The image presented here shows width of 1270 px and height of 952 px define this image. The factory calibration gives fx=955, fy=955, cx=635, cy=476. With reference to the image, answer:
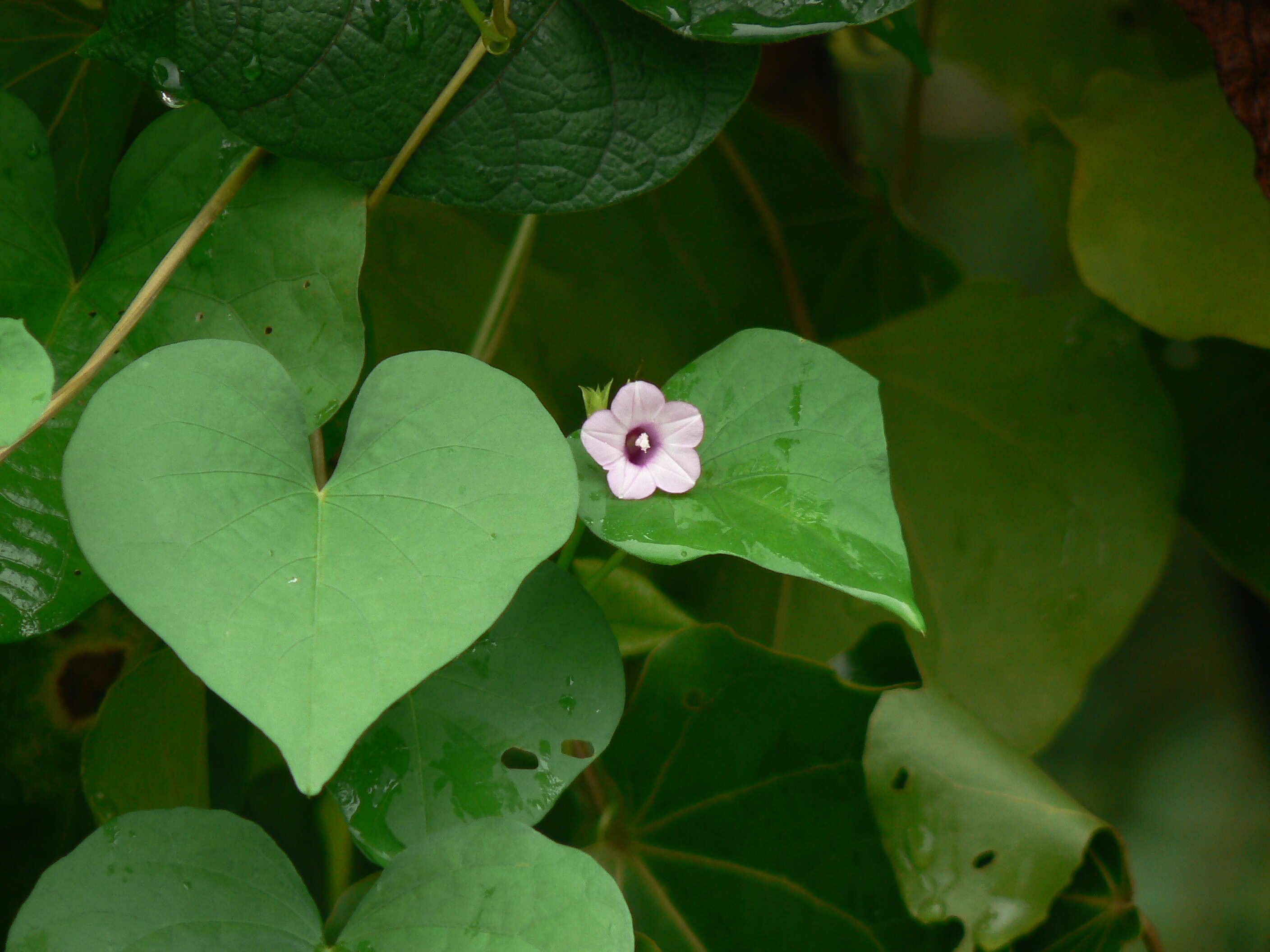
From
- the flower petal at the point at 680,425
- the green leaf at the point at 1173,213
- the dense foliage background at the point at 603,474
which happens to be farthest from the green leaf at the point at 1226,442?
the flower petal at the point at 680,425

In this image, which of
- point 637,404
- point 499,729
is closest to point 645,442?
point 637,404

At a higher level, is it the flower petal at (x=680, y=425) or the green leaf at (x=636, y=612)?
the flower petal at (x=680, y=425)

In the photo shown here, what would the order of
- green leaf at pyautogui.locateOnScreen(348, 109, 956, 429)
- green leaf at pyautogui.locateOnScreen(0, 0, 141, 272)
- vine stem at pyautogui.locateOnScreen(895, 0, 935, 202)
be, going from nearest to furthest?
green leaf at pyautogui.locateOnScreen(0, 0, 141, 272)
green leaf at pyautogui.locateOnScreen(348, 109, 956, 429)
vine stem at pyautogui.locateOnScreen(895, 0, 935, 202)

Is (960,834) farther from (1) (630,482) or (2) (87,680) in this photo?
(2) (87,680)

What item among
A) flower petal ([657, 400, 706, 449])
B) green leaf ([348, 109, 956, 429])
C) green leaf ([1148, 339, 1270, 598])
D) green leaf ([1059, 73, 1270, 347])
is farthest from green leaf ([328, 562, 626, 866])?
green leaf ([1148, 339, 1270, 598])

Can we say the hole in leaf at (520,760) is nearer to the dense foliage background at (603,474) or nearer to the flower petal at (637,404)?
the dense foliage background at (603,474)

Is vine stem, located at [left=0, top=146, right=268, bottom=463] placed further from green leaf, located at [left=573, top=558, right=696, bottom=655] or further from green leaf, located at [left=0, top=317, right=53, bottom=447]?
green leaf, located at [left=573, top=558, right=696, bottom=655]

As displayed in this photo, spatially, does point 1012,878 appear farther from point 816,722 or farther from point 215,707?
point 215,707

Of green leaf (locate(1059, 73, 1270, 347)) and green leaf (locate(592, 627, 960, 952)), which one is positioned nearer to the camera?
green leaf (locate(592, 627, 960, 952))
